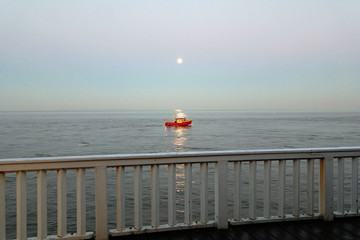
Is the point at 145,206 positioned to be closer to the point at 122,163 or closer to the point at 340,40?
the point at 122,163

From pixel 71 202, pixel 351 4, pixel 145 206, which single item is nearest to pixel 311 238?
pixel 351 4

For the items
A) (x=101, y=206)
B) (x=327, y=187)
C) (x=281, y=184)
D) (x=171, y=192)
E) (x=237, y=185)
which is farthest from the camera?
(x=327, y=187)

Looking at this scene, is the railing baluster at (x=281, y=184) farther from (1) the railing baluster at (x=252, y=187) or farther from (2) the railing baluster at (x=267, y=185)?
(1) the railing baluster at (x=252, y=187)

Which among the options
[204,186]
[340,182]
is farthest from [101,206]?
[340,182]

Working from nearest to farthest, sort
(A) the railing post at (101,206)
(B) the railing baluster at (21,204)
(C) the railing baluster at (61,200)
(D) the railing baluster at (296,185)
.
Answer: (B) the railing baluster at (21,204) → (C) the railing baluster at (61,200) → (A) the railing post at (101,206) → (D) the railing baluster at (296,185)

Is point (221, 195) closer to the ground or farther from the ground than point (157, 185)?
closer to the ground

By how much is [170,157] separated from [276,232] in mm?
1349

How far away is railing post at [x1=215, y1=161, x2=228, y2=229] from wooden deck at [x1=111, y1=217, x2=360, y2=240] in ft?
0.30

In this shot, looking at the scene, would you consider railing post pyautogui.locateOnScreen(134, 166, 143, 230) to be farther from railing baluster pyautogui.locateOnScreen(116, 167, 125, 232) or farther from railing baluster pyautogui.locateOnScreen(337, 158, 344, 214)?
railing baluster pyautogui.locateOnScreen(337, 158, 344, 214)

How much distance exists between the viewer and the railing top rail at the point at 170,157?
8.72ft

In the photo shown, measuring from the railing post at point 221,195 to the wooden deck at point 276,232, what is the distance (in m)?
0.09

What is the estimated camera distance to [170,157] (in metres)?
2.93

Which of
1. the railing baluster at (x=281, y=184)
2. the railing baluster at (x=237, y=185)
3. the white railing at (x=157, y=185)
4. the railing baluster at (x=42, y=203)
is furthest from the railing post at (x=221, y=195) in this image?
the railing baluster at (x=42, y=203)

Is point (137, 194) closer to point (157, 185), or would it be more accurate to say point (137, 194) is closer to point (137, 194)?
point (137, 194)
